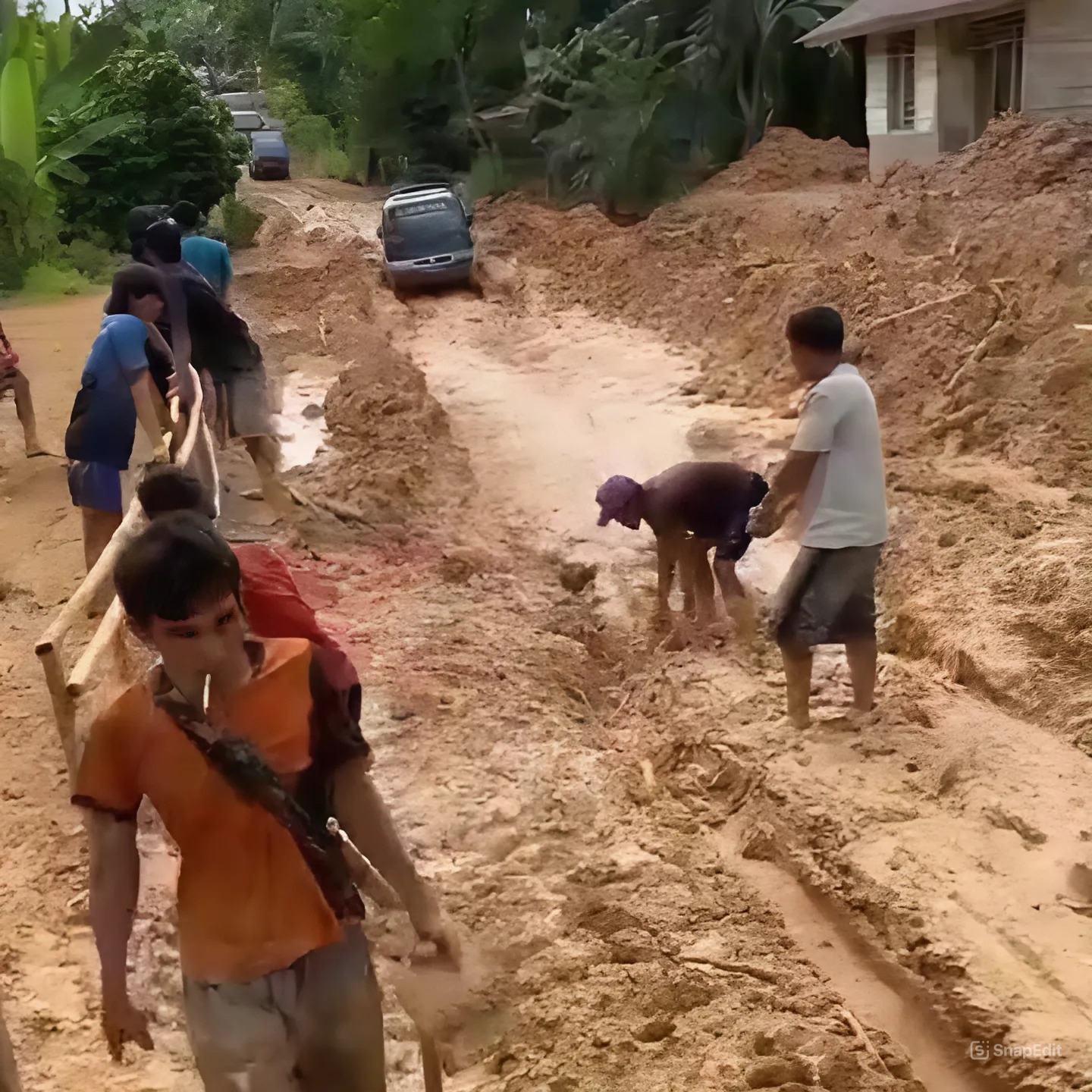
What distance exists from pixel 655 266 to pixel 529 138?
1.16 feet

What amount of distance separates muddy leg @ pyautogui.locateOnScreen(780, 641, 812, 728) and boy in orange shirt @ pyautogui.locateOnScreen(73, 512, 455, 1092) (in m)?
1.02

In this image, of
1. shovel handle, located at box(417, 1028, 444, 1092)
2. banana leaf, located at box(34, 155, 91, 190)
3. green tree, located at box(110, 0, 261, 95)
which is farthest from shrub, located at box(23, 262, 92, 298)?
shovel handle, located at box(417, 1028, 444, 1092)

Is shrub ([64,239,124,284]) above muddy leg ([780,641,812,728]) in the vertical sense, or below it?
above

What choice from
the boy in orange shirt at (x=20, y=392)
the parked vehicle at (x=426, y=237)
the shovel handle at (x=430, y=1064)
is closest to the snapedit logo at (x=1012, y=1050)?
the shovel handle at (x=430, y=1064)

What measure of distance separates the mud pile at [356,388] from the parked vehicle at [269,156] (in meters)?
0.14

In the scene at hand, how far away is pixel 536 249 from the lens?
2.09 m

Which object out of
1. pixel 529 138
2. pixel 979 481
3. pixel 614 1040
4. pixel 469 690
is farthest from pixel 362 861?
pixel 979 481

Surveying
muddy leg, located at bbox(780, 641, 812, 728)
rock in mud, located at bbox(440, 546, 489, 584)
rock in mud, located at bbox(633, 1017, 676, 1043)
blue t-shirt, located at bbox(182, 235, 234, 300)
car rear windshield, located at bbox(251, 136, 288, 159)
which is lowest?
rock in mud, located at bbox(633, 1017, 676, 1043)

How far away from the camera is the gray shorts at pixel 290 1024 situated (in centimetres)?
93

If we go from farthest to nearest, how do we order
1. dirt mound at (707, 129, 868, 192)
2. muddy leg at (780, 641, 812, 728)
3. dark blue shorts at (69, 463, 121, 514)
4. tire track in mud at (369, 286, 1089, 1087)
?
dirt mound at (707, 129, 868, 192) → muddy leg at (780, 641, 812, 728) → dark blue shorts at (69, 463, 121, 514) → tire track in mud at (369, 286, 1089, 1087)

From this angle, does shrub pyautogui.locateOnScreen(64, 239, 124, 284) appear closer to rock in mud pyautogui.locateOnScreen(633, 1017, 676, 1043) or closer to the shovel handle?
the shovel handle

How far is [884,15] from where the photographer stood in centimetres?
217

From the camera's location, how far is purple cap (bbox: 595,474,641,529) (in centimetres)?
191

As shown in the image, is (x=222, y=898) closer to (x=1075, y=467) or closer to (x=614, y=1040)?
(x=614, y=1040)
